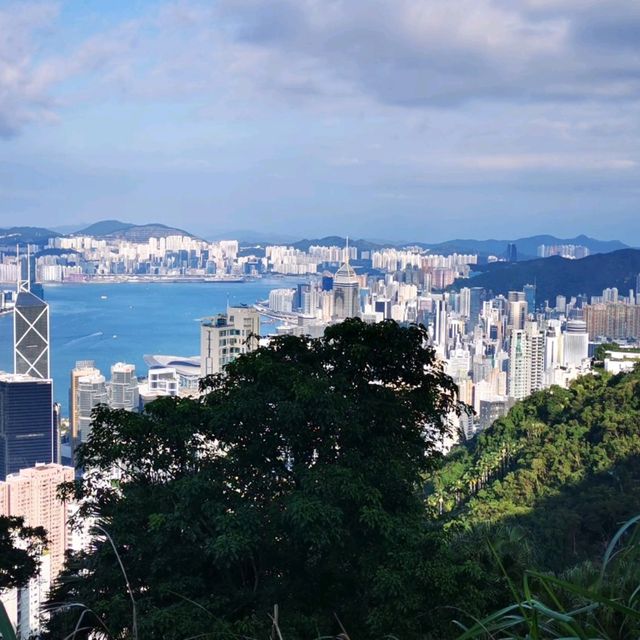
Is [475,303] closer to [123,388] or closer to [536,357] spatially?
[536,357]

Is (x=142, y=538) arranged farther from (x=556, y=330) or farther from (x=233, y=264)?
(x=233, y=264)

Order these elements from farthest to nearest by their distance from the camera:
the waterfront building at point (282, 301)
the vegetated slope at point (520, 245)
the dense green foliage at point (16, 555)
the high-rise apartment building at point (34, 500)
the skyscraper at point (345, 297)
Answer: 1. the vegetated slope at point (520, 245)
2. the waterfront building at point (282, 301)
3. the skyscraper at point (345, 297)
4. the high-rise apartment building at point (34, 500)
5. the dense green foliage at point (16, 555)

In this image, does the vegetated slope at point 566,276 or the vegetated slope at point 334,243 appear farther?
the vegetated slope at point 334,243

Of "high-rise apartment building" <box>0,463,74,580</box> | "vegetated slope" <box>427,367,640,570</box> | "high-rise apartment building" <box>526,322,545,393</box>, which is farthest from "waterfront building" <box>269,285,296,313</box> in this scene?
"vegetated slope" <box>427,367,640,570</box>

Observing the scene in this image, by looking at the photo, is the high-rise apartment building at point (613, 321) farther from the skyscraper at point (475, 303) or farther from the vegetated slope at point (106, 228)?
the vegetated slope at point (106, 228)

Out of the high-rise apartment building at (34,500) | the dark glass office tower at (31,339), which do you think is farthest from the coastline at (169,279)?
the high-rise apartment building at (34,500)

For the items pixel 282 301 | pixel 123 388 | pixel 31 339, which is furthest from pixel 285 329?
pixel 282 301

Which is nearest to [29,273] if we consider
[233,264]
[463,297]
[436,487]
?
[233,264]
